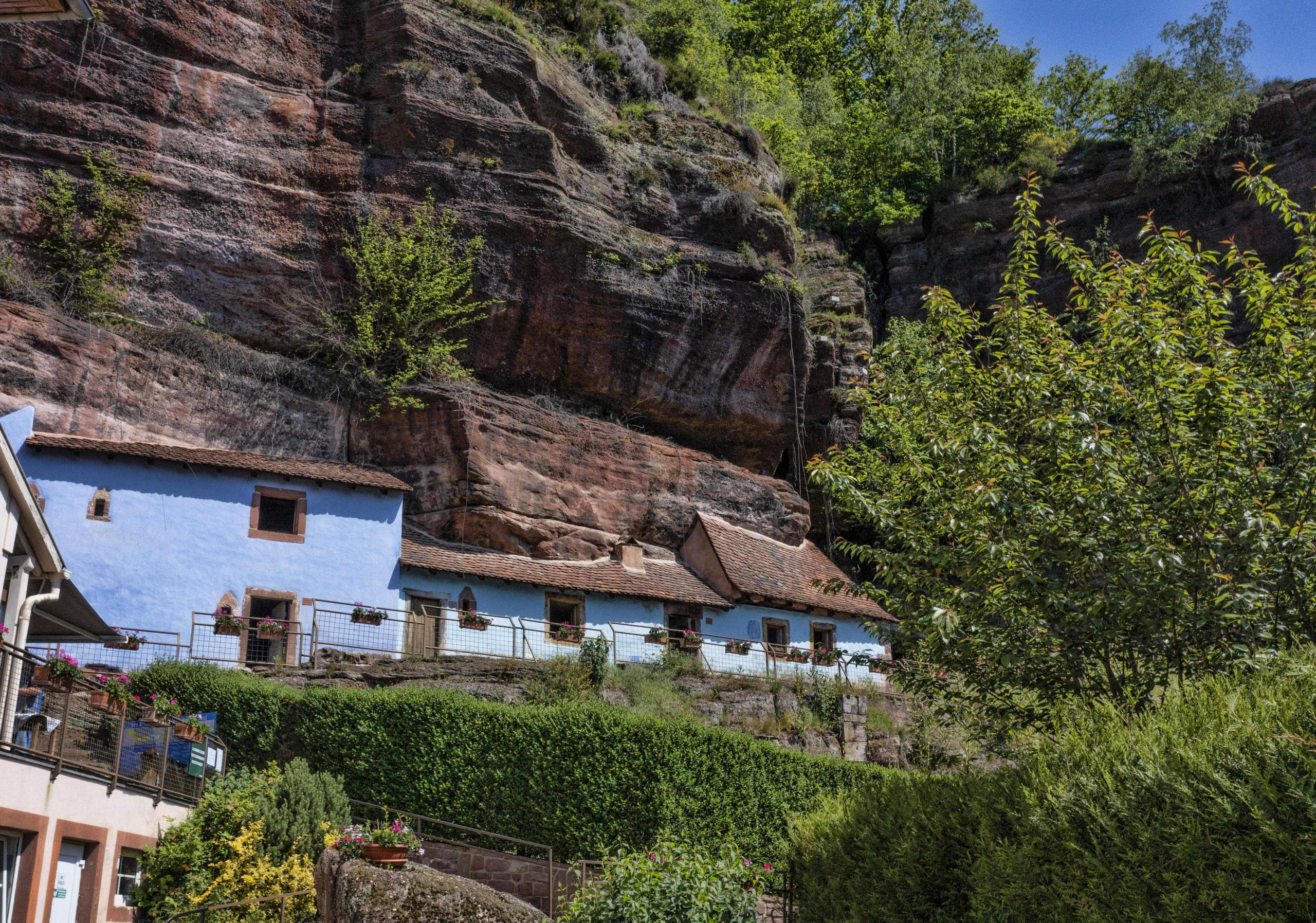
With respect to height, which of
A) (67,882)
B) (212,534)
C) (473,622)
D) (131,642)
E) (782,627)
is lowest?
(67,882)

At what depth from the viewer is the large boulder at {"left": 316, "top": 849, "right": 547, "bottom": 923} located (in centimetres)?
826

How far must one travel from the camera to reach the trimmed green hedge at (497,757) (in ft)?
55.6

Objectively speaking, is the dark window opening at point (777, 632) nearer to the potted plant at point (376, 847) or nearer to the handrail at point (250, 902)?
the handrail at point (250, 902)

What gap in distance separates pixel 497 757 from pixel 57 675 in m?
6.79

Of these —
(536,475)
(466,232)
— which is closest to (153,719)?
(536,475)

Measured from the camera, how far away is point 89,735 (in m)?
12.5

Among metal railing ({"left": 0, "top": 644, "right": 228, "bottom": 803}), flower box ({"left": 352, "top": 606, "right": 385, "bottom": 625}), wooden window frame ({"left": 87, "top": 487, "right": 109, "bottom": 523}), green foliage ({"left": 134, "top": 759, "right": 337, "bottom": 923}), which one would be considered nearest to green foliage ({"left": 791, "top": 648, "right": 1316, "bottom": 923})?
green foliage ({"left": 134, "top": 759, "right": 337, "bottom": 923})

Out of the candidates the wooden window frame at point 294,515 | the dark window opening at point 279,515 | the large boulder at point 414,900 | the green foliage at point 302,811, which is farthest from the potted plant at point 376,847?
the dark window opening at point 279,515

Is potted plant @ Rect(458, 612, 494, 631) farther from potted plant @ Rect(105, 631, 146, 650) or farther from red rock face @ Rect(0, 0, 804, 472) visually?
red rock face @ Rect(0, 0, 804, 472)

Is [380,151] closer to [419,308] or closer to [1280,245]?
[419,308]

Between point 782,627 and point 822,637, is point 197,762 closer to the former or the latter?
point 782,627

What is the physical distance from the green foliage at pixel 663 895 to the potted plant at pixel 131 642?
11614 millimetres

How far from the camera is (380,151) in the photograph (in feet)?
93.9

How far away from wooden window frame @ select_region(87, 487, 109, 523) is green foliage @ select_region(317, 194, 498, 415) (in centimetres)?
658
